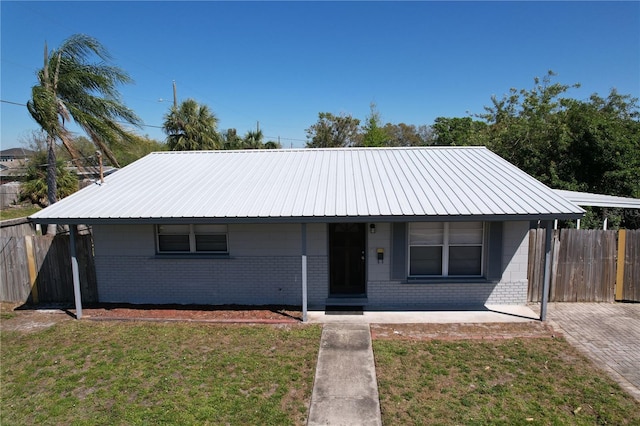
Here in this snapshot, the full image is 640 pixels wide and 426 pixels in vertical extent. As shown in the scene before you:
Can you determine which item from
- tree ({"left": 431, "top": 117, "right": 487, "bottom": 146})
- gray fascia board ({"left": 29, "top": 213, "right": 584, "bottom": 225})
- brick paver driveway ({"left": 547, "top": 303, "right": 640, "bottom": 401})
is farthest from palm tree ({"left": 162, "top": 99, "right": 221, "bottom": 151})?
tree ({"left": 431, "top": 117, "right": 487, "bottom": 146})

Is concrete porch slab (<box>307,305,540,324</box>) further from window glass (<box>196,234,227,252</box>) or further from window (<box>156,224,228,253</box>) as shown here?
window (<box>156,224,228,253</box>)

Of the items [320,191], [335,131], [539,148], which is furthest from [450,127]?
[320,191]

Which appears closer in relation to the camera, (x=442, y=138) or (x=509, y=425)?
(x=509, y=425)

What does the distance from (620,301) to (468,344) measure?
17.6 feet

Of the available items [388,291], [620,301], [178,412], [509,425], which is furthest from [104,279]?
[620,301]

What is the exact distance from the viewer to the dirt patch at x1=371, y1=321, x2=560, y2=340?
8031 millimetres

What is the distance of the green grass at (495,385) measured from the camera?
5427 mm

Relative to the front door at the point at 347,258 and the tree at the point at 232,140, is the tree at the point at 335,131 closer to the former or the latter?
the tree at the point at 232,140

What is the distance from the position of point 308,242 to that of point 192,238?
3040mm

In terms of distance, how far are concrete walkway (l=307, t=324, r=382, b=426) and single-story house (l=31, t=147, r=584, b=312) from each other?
5.17 feet

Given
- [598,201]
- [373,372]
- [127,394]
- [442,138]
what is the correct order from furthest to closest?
[442,138], [598,201], [373,372], [127,394]

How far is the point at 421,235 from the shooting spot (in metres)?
9.66

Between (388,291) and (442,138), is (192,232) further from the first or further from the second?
(442,138)

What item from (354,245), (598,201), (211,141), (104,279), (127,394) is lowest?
(127,394)
